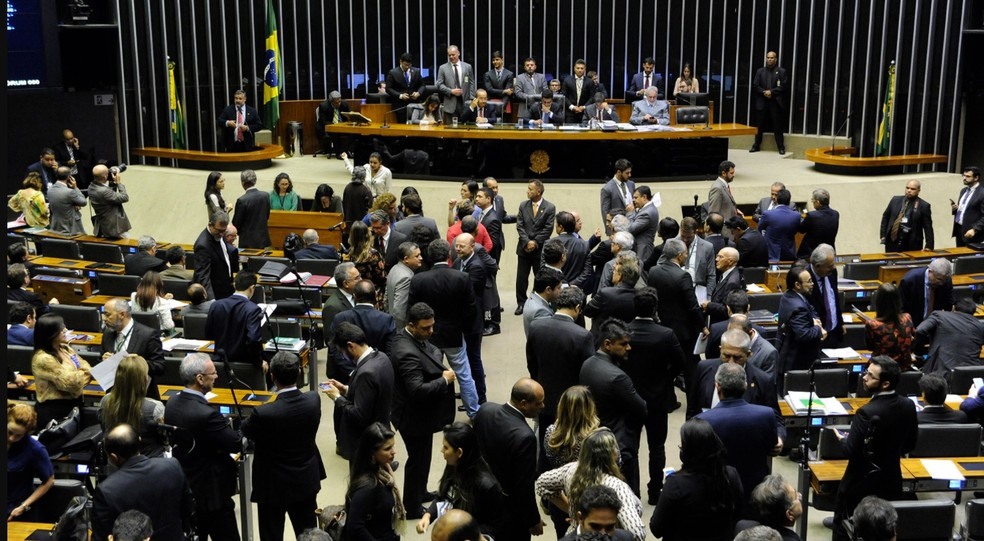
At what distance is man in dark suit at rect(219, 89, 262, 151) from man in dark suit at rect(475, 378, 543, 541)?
12336 millimetres

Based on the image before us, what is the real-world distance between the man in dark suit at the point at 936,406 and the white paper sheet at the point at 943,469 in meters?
0.29

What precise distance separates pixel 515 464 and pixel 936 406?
2909 mm

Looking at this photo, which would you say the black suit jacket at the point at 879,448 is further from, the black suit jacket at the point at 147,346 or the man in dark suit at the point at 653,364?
the black suit jacket at the point at 147,346

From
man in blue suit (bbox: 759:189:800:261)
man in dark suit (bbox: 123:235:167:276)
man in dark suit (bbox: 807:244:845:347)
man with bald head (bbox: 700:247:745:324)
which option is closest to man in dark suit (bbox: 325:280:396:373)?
man with bald head (bbox: 700:247:745:324)

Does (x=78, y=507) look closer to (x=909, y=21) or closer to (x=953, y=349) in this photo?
(x=953, y=349)

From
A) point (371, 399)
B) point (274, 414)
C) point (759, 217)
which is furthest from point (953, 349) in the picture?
Result: point (274, 414)

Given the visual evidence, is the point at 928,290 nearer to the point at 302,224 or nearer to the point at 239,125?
the point at 302,224

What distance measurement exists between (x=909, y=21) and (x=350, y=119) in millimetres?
9047

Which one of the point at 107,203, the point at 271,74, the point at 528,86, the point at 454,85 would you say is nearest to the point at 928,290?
the point at 528,86

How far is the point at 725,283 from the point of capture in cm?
802

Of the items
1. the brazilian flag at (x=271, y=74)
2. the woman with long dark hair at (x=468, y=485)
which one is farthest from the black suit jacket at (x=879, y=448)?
the brazilian flag at (x=271, y=74)

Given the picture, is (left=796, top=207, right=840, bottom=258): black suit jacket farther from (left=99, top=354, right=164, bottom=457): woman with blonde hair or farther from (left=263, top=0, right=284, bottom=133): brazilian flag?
(left=263, top=0, right=284, bottom=133): brazilian flag

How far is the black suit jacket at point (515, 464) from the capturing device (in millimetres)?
4891

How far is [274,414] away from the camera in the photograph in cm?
531
